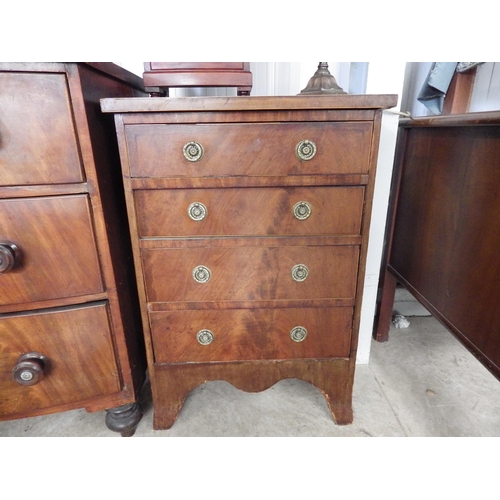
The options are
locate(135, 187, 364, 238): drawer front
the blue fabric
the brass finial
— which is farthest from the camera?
the blue fabric

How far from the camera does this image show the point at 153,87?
39.9 inches

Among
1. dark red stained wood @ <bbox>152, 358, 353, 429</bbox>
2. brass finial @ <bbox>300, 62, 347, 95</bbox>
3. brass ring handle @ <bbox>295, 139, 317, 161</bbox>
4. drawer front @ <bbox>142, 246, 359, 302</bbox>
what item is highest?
brass finial @ <bbox>300, 62, 347, 95</bbox>

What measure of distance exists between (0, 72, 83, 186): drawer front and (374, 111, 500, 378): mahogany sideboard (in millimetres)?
969

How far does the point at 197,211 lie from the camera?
795mm

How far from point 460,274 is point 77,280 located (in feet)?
3.39

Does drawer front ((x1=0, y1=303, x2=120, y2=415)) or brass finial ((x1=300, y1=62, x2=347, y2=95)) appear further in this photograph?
brass finial ((x1=300, y1=62, x2=347, y2=95))

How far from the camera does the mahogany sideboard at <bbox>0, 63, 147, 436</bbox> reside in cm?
69

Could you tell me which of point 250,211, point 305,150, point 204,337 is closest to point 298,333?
point 204,337

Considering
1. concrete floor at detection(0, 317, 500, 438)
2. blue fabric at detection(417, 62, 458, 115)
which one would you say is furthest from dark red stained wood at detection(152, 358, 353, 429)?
blue fabric at detection(417, 62, 458, 115)

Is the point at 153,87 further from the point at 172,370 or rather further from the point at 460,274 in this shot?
the point at 460,274

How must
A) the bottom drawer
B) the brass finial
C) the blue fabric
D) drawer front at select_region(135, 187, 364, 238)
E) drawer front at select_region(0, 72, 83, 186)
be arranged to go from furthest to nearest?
the blue fabric → the brass finial → the bottom drawer → drawer front at select_region(135, 187, 364, 238) → drawer front at select_region(0, 72, 83, 186)

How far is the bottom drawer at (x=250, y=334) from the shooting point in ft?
2.97

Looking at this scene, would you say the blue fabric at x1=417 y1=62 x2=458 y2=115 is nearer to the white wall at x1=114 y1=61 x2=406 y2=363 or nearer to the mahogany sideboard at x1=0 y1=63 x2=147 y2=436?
the white wall at x1=114 y1=61 x2=406 y2=363

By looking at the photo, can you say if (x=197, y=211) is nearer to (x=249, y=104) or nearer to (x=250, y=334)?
(x=249, y=104)
